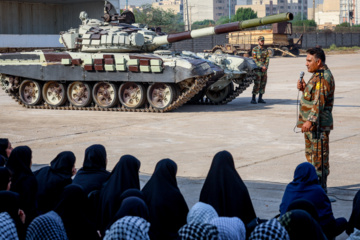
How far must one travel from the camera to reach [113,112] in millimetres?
18156

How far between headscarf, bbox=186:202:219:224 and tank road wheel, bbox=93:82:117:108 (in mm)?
13116

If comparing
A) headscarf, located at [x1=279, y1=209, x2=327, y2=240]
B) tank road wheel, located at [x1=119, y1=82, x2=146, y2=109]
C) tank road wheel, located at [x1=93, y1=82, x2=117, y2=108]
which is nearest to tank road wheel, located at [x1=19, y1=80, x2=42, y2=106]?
tank road wheel, located at [x1=93, y1=82, x2=117, y2=108]

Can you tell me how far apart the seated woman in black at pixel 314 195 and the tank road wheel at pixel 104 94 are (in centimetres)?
1275

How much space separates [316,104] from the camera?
26.7 ft

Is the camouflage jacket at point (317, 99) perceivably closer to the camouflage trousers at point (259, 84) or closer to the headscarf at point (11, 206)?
the headscarf at point (11, 206)

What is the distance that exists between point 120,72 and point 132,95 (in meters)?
0.76

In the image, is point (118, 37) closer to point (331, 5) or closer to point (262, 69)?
point (262, 69)

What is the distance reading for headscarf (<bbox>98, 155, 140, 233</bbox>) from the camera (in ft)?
19.8

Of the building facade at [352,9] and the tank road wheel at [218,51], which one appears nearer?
the tank road wheel at [218,51]

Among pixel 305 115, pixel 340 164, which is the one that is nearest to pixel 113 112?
pixel 340 164

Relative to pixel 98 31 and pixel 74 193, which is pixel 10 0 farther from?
pixel 74 193

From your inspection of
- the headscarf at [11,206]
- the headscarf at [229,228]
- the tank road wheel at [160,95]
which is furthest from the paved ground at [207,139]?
the headscarf at [11,206]

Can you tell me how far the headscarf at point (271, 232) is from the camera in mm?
4164

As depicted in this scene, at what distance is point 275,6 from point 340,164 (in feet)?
529
